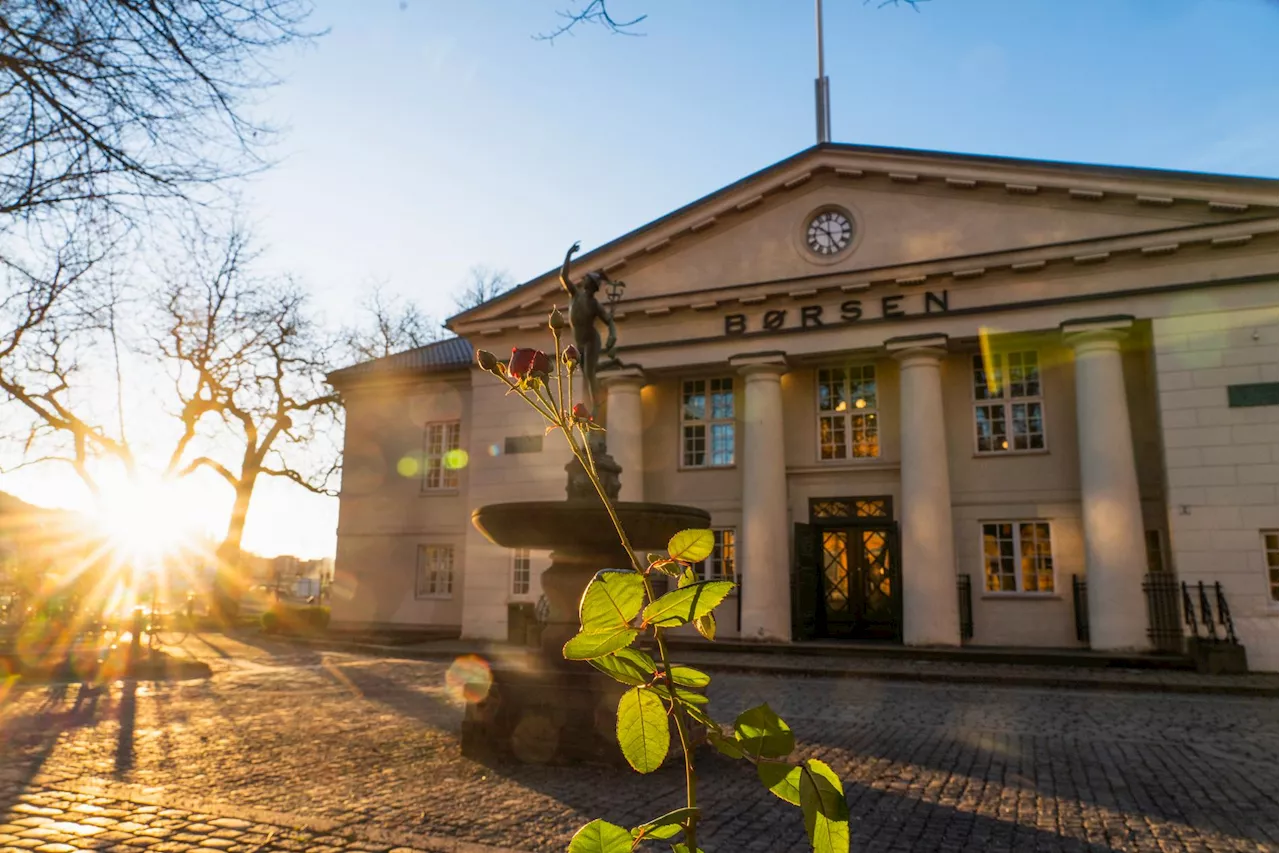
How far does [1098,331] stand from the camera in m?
17.2

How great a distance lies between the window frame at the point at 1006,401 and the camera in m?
18.9

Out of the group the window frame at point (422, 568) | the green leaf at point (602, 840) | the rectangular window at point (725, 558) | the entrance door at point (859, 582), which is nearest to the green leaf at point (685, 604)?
the green leaf at point (602, 840)

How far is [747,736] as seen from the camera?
1.03 metres

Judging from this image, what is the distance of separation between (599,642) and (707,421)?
69.0ft

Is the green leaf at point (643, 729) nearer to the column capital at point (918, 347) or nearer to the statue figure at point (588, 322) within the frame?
the statue figure at point (588, 322)

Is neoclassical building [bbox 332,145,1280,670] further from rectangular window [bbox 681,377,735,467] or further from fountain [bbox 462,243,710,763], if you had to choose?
fountain [bbox 462,243,710,763]

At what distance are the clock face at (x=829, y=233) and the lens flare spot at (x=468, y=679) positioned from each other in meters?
12.4

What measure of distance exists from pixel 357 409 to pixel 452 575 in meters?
6.72

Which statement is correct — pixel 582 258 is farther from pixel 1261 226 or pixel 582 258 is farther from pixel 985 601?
pixel 1261 226

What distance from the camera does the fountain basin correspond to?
700cm

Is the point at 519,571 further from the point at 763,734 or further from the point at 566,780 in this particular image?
the point at 763,734

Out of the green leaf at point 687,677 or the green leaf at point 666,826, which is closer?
the green leaf at point 666,826

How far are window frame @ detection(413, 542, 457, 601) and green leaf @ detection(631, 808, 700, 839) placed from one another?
2479 centimetres

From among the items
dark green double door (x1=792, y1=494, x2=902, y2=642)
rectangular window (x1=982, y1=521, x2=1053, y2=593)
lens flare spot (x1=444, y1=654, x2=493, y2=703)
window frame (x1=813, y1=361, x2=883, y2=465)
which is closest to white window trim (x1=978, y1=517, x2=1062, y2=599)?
rectangular window (x1=982, y1=521, x2=1053, y2=593)
